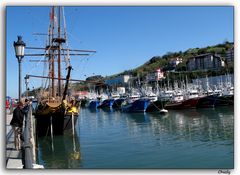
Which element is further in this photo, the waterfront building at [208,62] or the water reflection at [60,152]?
the waterfront building at [208,62]

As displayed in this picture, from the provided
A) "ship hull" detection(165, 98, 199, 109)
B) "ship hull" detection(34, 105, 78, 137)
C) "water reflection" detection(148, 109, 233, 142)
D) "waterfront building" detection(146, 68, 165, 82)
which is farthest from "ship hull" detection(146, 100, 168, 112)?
"ship hull" detection(34, 105, 78, 137)

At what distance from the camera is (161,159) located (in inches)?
394

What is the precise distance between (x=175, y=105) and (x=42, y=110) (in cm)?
2041

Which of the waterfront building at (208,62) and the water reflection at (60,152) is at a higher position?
the waterfront building at (208,62)

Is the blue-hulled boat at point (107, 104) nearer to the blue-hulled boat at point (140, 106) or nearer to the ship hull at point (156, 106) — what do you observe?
the blue-hulled boat at point (140, 106)

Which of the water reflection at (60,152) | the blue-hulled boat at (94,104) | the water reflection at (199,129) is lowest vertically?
the water reflection at (60,152)

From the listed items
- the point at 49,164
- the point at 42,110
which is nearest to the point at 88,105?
the point at 42,110

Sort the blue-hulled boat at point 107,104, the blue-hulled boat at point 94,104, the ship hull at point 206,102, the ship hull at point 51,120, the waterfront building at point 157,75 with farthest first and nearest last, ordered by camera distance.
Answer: the blue-hulled boat at point 94,104, the blue-hulled boat at point 107,104, the ship hull at point 206,102, the waterfront building at point 157,75, the ship hull at point 51,120

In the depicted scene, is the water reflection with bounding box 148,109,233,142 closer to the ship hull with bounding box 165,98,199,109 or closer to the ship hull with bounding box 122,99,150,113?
the ship hull with bounding box 165,98,199,109

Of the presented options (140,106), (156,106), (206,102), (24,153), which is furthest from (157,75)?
(24,153)

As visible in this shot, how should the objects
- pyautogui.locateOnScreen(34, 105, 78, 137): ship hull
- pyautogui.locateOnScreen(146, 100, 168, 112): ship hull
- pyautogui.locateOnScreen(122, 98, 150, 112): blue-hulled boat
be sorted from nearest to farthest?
pyautogui.locateOnScreen(34, 105, 78, 137): ship hull < pyautogui.locateOnScreen(122, 98, 150, 112): blue-hulled boat < pyautogui.locateOnScreen(146, 100, 168, 112): ship hull

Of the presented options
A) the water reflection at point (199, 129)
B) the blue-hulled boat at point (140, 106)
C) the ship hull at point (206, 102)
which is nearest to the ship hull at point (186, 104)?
the ship hull at point (206, 102)

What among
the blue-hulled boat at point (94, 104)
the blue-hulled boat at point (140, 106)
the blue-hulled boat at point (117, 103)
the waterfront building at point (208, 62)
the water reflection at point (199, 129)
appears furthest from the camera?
the blue-hulled boat at point (94, 104)

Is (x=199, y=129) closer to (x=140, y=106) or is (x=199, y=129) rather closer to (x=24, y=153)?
(x=24, y=153)
